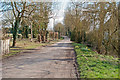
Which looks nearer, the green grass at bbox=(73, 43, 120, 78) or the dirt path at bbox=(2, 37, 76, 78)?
the green grass at bbox=(73, 43, 120, 78)

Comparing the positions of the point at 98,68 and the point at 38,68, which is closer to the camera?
the point at 98,68

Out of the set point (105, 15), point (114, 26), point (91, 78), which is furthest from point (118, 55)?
point (91, 78)

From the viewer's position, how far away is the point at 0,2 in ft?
49.0

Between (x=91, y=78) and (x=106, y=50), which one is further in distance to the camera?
(x=106, y=50)

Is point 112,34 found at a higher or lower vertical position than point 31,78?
higher

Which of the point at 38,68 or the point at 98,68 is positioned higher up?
the point at 98,68

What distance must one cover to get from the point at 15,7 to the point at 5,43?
6.66 m

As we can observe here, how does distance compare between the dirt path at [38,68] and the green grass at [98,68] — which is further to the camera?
the dirt path at [38,68]

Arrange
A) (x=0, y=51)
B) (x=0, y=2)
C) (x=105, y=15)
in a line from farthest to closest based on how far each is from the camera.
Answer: (x=0, y=2) < (x=105, y=15) < (x=0, y=51)

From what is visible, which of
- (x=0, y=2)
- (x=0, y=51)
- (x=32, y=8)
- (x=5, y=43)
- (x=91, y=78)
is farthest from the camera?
(x=32, y=8)

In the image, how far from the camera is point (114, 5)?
1223 centimetres

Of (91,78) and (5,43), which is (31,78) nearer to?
(91,78)

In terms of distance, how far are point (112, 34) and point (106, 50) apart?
184 cm

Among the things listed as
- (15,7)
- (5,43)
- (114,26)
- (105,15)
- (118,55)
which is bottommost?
(118,55)
